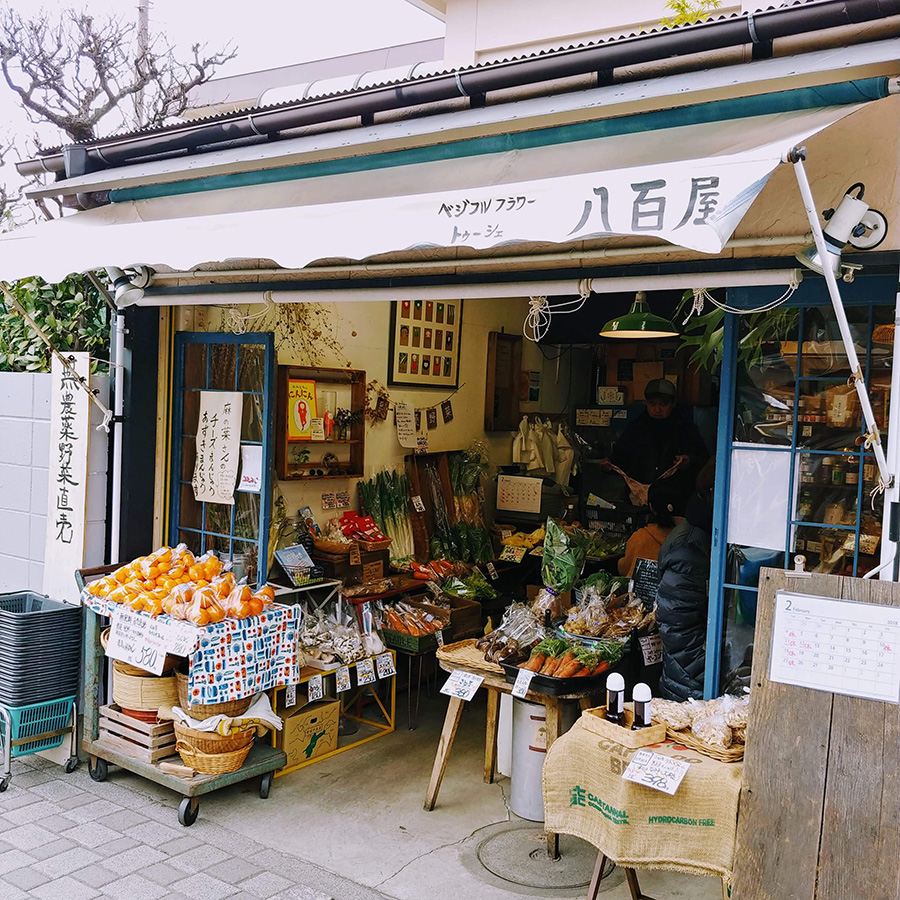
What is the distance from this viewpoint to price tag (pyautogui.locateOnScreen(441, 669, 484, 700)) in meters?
4.80

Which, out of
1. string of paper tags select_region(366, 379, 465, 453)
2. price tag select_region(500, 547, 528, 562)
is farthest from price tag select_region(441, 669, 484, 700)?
price tag select_region(500, 547, 528, 562)

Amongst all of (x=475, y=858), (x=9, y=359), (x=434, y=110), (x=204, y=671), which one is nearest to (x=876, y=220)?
(x=434, y=110)

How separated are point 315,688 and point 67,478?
209 centimetres

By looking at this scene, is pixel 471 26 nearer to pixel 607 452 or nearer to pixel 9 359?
pixel 607 452

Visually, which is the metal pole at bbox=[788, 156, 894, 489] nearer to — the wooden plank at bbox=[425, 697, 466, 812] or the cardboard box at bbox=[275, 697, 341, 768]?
the wooden plank at bbox=[425, 697, 466, 812]

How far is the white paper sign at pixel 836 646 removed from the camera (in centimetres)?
274

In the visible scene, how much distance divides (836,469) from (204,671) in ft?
11.0

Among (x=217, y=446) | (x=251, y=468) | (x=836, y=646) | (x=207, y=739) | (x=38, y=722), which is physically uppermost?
(x=217, y=446)

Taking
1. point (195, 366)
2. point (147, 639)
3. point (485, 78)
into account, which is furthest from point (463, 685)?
point (485, 78)

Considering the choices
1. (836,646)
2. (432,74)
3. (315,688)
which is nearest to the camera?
(836,646)

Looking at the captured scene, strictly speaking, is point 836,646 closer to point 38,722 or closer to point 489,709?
→ point 489,709

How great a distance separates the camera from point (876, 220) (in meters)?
3.33

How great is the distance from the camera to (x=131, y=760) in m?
5.06

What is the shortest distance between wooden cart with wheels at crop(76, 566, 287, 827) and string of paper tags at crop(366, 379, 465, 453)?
262cm
